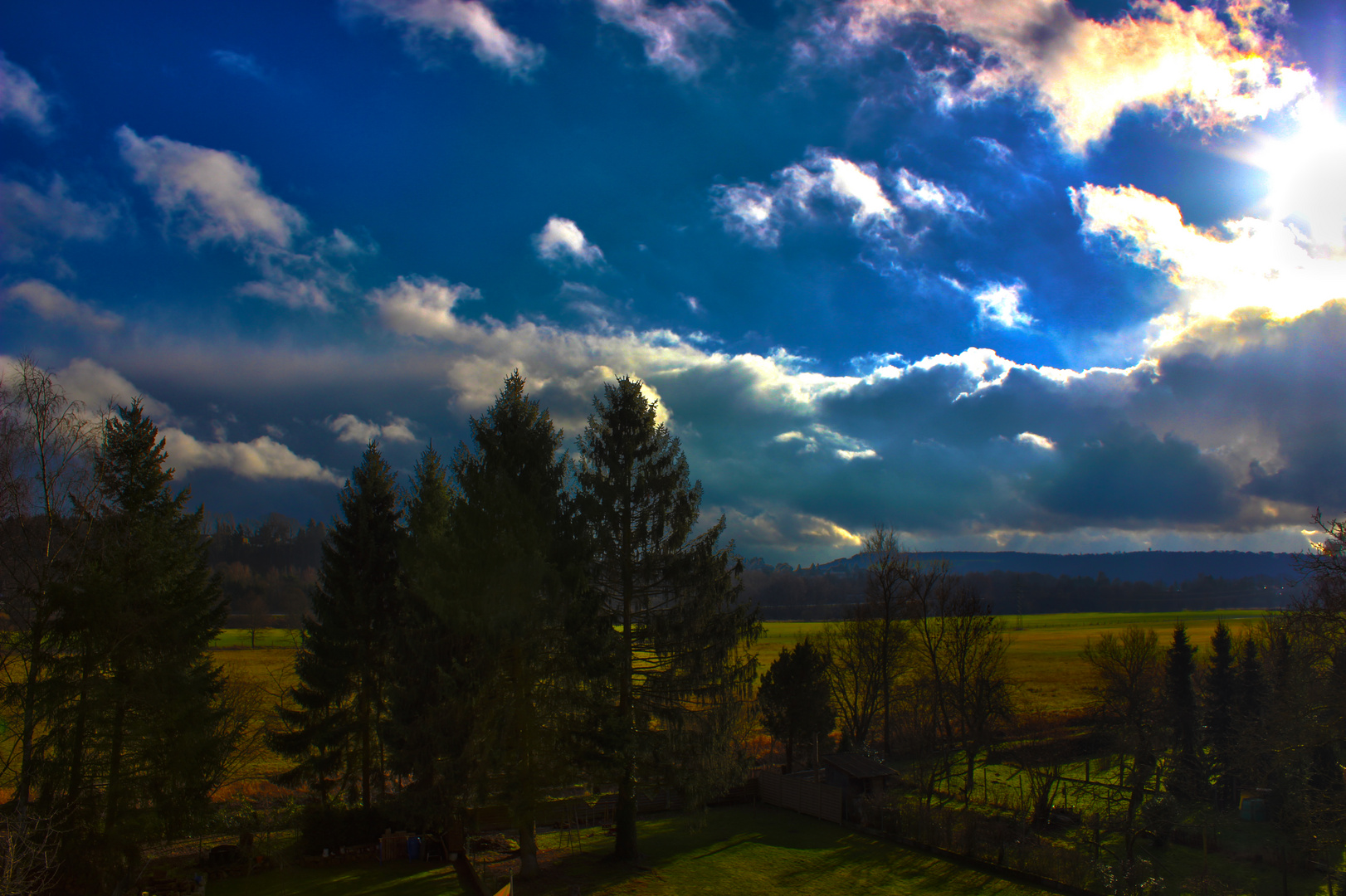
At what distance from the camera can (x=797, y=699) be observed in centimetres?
3512

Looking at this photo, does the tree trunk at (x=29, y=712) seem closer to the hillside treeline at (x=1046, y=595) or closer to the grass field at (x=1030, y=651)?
the grass field at (x=1030, y=651)

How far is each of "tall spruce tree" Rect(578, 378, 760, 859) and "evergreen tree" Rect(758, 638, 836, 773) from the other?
46.0ft

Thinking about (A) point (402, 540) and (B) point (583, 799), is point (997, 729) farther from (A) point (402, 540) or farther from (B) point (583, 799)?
(A) point (402, 540)

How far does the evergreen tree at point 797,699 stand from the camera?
35000mm

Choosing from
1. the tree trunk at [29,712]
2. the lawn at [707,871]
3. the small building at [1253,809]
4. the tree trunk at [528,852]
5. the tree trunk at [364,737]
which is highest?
the tree trunk at [29,712]

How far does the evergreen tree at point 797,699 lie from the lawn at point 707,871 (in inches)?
292

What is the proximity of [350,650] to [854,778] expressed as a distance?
19602mm

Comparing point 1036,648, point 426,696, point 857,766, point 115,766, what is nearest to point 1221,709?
point 857,766

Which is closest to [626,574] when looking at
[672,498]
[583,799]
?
[672,498]

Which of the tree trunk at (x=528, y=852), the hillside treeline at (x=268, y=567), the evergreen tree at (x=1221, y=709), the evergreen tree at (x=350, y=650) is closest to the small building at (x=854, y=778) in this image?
the tree trunk at (x=528, y=852)

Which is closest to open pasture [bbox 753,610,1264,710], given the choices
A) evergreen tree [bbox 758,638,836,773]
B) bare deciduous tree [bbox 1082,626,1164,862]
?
evergreen tree [bbox 758,638,836,773]

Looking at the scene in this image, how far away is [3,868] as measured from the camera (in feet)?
37.4

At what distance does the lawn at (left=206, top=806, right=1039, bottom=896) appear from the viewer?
18500 millimetres

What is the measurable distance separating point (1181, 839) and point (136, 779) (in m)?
41.6
